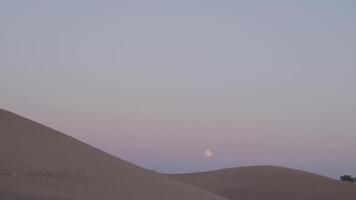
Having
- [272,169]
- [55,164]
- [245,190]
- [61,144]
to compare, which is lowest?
[55,164]

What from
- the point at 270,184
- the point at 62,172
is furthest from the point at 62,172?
the point at 270,184

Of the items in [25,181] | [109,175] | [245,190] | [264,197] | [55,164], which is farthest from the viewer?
[245,190]

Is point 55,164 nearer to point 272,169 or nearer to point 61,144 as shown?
point 61,144

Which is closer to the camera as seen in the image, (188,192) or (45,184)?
(45,184)

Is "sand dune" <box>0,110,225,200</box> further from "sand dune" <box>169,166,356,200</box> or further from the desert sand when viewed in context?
"sand dune" <box>169,166,356,200</box>

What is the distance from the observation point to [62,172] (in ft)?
76.4

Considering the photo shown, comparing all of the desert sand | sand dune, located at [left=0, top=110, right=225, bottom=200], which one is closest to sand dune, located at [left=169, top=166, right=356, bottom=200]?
sand dune, located at [left=0, top=110, right=225, bottom=200]

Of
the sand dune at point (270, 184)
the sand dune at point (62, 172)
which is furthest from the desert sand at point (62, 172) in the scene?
the sand dune at point (270, 184)

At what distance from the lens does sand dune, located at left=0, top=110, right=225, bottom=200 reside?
20047 millimetres

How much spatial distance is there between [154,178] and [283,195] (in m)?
18.5

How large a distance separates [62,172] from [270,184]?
32263mm

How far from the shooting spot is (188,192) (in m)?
29.5

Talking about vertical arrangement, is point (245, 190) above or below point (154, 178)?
above

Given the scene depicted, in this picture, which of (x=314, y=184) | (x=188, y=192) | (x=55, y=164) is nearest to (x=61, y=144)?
(x=55, y=164)
